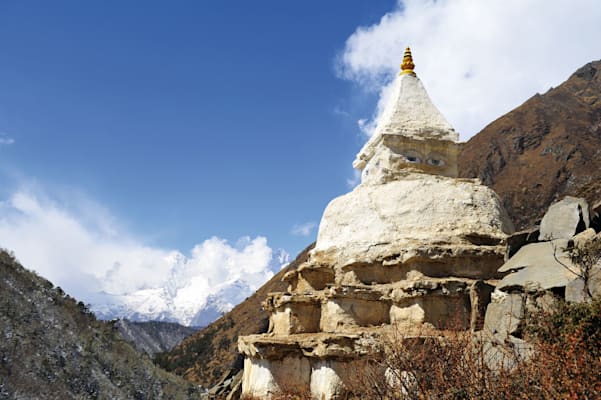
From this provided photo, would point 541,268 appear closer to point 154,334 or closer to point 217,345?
point 217,345

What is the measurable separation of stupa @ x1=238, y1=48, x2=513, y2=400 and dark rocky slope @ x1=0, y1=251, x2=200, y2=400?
1026cm

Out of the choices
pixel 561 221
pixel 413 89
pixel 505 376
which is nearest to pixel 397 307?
pixel 561 221

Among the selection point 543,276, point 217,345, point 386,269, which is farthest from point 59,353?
point 217,345

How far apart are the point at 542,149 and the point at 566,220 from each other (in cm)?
7000

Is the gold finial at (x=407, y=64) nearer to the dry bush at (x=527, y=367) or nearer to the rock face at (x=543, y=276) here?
the rock face at (x=543, y=276)

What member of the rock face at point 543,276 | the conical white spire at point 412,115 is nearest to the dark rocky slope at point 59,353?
the conical white spire at point 412,115

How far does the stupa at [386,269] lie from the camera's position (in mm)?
11977

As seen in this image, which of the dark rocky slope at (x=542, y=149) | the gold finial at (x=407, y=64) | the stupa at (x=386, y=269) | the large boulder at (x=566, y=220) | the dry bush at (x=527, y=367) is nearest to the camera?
the dry bush at (x=527, y=367)

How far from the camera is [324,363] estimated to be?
39.9 feet

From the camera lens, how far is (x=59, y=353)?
2294cm

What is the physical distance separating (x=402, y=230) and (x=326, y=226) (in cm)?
265

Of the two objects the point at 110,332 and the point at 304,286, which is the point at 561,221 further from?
the point at 110,332

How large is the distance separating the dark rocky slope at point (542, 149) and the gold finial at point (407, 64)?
4262 centimetres

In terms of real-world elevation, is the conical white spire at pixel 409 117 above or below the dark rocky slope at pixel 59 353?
above
